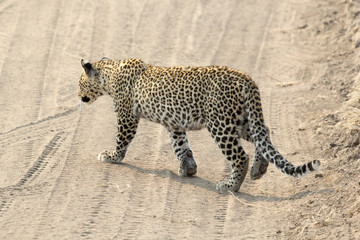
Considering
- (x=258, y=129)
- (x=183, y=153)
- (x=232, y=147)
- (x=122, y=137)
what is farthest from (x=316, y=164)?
(x=122, y=137)

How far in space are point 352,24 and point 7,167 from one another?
28.4 ft

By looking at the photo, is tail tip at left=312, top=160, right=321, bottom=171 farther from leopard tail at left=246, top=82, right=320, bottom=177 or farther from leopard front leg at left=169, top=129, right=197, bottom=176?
leopard front leg at left=169, top=129, right=197, bottom=176

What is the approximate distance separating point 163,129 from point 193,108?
7.51 feet

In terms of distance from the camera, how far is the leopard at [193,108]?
33.9 ft

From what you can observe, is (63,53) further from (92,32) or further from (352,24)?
(352,24)

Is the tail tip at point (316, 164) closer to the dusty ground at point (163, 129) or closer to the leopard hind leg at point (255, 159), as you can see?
the dusty ground at point (163, 129)

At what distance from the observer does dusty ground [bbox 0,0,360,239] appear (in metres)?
9.74

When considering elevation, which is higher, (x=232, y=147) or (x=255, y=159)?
(x=232, y=147)

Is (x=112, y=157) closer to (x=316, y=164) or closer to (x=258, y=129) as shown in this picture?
(x=258, y=129)

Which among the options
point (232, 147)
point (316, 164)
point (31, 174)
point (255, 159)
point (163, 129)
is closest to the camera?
point (316, 164)

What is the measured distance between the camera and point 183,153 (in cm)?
1125

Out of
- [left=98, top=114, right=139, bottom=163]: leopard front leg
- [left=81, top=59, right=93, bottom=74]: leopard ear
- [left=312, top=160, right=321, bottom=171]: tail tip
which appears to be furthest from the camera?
[left=81, top=59, right=93, bottom=74]: leopard ear

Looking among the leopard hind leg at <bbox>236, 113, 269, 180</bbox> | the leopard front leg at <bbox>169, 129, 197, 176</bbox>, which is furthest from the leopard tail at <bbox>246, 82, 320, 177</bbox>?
the leopard front leg at <bbox>169, 129, 197, 176</bbox>

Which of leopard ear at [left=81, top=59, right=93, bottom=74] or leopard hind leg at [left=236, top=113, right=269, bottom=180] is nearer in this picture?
leopard hind leg at [left=236, top=113, right=269, bottom=180]
